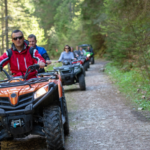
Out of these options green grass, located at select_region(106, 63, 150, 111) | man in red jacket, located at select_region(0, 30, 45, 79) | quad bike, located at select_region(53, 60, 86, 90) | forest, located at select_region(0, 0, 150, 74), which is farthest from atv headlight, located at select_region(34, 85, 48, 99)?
quad bike, located at select_region(53, 60, 86, 90)

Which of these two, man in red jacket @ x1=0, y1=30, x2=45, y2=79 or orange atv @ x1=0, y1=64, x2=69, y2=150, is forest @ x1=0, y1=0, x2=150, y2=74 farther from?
orange atv @ x1=0, y1=64, x2=69, y2=150

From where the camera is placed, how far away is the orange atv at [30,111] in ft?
11.2

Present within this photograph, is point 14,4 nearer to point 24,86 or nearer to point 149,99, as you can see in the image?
point 149,99

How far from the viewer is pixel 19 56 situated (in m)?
4.48

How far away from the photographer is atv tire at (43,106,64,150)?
3547mm

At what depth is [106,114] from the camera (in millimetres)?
6324

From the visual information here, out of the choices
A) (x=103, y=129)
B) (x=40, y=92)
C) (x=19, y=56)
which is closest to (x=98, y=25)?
(x=103, y=129)

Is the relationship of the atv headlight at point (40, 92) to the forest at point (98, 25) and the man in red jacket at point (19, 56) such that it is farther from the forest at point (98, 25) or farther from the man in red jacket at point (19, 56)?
the forest at point (98, 25)

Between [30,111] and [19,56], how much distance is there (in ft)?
4.70

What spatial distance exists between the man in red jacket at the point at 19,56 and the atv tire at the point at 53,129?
1067mm

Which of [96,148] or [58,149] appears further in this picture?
[96,148]

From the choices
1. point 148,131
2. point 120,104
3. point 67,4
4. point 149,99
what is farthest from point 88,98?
point 67,4

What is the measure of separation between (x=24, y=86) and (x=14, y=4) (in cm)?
2468

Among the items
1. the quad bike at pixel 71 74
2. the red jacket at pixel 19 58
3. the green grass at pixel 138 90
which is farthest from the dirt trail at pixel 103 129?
the quad bike at pixel 71 74
